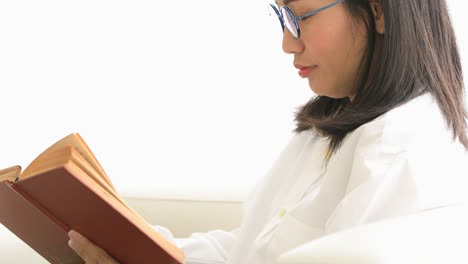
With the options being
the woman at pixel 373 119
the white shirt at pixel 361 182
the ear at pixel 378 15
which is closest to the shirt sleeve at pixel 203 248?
the white shirt at pixel 361 182

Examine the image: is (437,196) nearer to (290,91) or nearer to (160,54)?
(290,91)

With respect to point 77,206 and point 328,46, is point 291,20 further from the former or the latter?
point 77,206

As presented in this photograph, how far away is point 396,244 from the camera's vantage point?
705 millimetres

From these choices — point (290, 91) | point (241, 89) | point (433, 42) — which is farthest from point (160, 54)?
point (433, 42)

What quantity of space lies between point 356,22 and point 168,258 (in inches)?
19.3

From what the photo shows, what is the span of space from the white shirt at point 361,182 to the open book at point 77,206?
22 centimetres

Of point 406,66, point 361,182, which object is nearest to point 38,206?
point 361,182

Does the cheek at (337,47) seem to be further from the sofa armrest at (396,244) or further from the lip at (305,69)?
the sofa armrest at (396,244)

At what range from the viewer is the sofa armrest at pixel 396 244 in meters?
0.68

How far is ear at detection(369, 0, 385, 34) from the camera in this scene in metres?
1.09

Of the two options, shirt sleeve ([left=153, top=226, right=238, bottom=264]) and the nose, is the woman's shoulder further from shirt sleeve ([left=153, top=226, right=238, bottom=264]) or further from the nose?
shirt sleeve ([left=153, top=226, right=238, bottom=264])

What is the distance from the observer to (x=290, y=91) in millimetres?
1855

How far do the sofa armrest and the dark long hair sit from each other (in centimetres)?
32

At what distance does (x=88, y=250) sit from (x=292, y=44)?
49 cm
